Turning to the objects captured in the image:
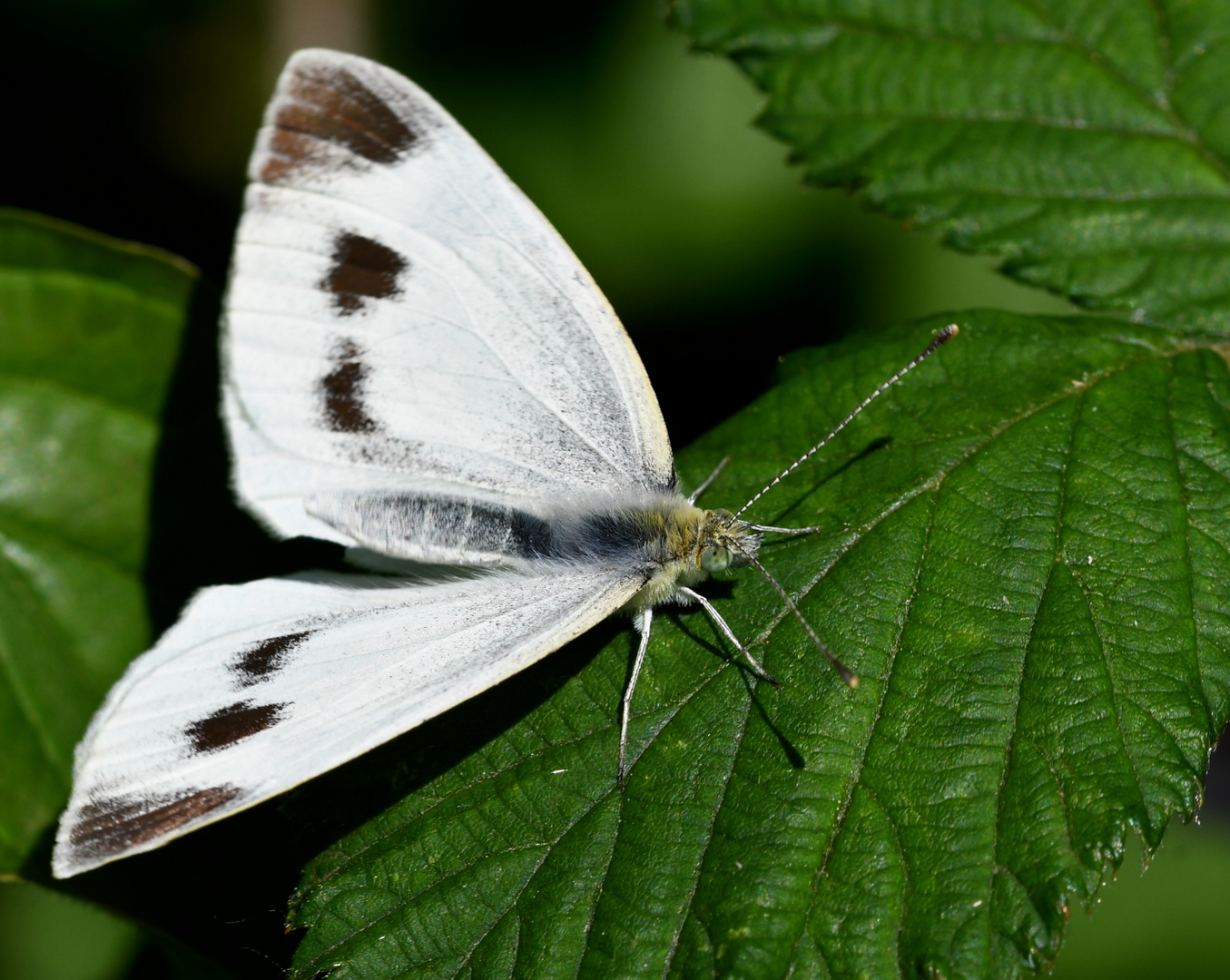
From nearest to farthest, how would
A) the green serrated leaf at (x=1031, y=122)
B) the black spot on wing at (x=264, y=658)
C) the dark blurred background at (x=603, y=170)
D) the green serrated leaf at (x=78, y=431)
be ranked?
1. the black spot on wing at (x=264, y=658)
2. the green serrated leaf at (x=1031, y=122)
3. the green serrated leaf at (x=78, y=431)
4. the dark blurred background at (x=603, y=170)

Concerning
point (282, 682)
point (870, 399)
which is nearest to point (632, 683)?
point (282, 682)

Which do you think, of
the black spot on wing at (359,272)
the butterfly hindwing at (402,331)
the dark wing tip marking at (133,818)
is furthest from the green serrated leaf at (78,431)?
the dark wing tip marking at (133,818)

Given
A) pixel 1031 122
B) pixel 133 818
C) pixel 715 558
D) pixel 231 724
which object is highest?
pixel 1031 122

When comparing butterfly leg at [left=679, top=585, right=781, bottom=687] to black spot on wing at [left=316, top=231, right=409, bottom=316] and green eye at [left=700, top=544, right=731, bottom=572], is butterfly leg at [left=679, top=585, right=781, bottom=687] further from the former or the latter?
black spot on wing at [left=316, top=231, right=409, bottom=316]

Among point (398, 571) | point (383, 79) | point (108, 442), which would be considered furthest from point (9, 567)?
point (383, 79)

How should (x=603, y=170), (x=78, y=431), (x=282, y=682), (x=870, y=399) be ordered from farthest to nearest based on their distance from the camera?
(x=603, y=170), (x=78, y=431), (x=870, y=399), (x=282, y=682)

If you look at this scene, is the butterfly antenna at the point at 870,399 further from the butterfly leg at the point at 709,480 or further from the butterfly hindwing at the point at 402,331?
the butterfly hindwing at the point at 402,331

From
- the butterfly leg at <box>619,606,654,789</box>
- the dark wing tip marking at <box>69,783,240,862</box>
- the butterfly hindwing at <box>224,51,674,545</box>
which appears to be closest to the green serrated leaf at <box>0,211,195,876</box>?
the butterfly hindwing at <box>224,51,674,545</box>

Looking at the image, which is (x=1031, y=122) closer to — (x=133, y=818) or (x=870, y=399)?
(x=870, y=399)
